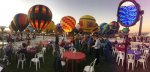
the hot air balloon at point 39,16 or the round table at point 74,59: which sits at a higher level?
the hot air balloon at point 39,16

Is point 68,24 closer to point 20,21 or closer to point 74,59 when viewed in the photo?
point 20,21

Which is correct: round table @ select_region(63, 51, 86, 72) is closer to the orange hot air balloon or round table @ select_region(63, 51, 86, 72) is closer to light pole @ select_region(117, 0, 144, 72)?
light pole @ select_region(117, 0, 144, 72)

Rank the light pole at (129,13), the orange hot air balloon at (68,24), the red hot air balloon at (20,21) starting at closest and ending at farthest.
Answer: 1. the light pole at (129,13)
2. the orange hot air balloon at (68,24)
3. the red hot air balloon at (20,21)

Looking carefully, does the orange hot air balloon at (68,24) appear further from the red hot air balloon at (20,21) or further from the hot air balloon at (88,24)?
the red hot air balloon at (20,21)

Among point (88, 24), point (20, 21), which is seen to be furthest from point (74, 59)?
point (88, 24)

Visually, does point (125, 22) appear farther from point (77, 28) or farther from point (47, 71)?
point (77, 28)

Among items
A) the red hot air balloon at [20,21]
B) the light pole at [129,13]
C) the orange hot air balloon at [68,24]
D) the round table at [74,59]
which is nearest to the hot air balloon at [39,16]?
the round table at [74,59]

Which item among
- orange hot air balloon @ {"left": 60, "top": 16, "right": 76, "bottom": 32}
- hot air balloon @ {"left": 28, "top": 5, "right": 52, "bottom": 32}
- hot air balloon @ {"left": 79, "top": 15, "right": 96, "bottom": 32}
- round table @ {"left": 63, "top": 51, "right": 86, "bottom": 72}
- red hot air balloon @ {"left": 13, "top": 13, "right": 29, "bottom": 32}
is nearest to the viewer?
round table @ {"left": 63, "top": 51, "right": 86, "bottom": 72}

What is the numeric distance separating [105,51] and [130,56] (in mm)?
2424

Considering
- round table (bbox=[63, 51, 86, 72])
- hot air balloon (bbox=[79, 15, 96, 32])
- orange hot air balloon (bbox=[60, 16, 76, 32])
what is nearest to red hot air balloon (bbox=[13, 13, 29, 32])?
orange hot air balloon (bbox=[60, 16, 76, 32])

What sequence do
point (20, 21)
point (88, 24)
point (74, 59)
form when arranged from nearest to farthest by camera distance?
point (74, 59)
point (20, 21)
point (88, 24)

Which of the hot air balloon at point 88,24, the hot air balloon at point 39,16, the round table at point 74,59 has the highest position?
the hot air balloon at point 39,16

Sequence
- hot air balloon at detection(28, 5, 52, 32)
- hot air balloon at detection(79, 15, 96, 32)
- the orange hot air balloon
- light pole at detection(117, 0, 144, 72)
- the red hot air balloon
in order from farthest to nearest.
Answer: hot air balloon at detection(79, 15, 96, 32)
the red hot air balloon
the orange hot air balloon
hot air balloon at detection(28, 5, 52, 32)
light pole at detection(117, 0, 144, 72)

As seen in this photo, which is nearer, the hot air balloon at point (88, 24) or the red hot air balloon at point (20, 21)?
the red hot air balloon at point (20, 21)
